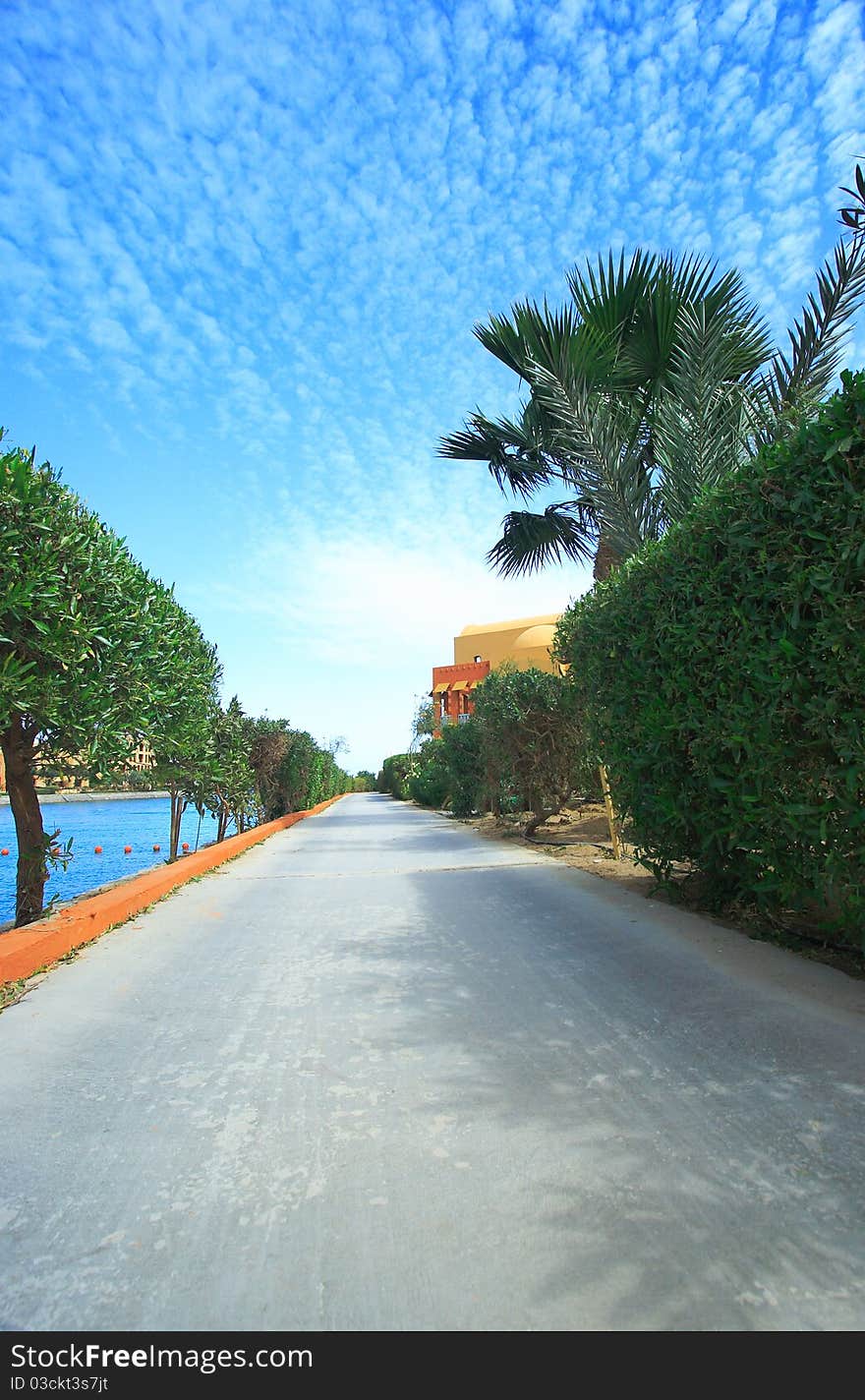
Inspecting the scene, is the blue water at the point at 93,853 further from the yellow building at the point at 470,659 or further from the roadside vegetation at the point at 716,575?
the yellow building at the point at 470,659

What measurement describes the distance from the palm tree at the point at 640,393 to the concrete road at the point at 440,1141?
442cm

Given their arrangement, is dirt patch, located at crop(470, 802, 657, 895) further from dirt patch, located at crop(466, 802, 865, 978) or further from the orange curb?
the orange curb

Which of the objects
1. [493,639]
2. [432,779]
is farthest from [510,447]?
[493,639]

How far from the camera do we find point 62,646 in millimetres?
5859

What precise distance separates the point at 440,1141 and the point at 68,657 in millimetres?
4884

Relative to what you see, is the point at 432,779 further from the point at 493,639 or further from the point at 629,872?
the point at 629,872

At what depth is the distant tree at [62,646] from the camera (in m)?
5.67

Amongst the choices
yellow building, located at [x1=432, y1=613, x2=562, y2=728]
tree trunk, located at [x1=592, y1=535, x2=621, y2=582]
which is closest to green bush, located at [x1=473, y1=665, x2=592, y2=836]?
tree trunk, located at [x1=592, y1=535, x2=621, y2=582]

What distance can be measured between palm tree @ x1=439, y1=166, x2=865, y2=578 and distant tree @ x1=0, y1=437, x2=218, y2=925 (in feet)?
16.5

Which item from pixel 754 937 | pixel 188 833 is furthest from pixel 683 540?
pixel 188 833

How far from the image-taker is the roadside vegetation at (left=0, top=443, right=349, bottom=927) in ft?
18.6

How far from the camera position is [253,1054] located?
3242mm
